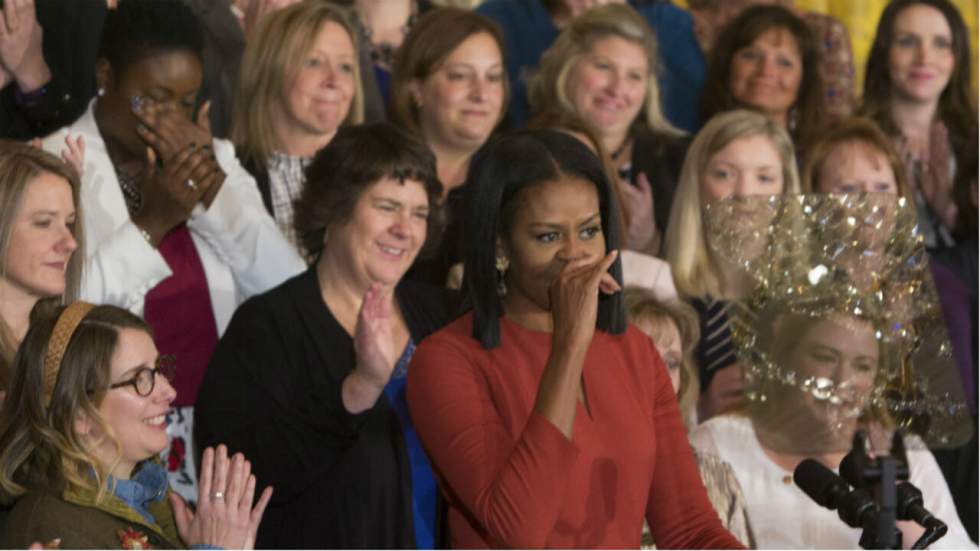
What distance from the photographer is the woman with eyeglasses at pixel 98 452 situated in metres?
3.02

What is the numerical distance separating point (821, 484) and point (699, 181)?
205 centimetres

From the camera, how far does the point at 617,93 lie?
477 centimetres

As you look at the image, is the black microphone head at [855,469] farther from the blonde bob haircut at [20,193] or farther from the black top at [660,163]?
the black top at [660,163]


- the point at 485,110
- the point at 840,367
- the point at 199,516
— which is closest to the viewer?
the point at 199,516

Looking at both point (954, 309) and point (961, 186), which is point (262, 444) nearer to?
point (954, 309)

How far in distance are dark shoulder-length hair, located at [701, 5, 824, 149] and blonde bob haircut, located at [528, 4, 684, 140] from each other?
0.25 m

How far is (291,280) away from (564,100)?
1.25m

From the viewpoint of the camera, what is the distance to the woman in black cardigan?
362 centimetres

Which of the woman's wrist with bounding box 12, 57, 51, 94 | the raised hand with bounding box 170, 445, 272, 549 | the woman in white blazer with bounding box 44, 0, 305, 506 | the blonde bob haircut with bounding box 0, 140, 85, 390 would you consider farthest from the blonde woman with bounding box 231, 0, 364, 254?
the raised hand with bounding box 170, 445, 272, 549

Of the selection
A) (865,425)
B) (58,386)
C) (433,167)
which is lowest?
(865,425)

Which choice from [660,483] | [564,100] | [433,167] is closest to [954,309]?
[564,100]

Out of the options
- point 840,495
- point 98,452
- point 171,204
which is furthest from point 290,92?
point 840,495

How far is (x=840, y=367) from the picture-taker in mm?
3588

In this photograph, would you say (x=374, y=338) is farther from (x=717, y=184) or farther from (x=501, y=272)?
(x=717, y=184)
